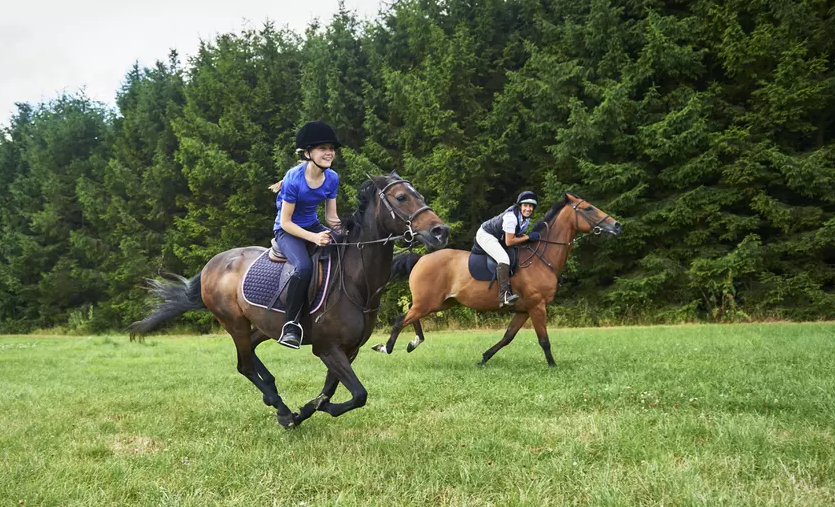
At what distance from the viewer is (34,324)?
3195cm

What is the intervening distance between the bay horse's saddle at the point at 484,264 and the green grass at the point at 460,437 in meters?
1.62

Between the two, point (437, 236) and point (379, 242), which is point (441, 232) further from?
point (379, 242)

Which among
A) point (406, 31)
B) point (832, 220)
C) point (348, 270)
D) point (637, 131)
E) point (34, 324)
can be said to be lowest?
point (34, 324)

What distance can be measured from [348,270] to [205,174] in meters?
21.9

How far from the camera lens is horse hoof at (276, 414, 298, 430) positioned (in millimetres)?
5227

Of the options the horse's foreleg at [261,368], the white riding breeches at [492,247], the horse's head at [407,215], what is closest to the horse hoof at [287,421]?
the horse's foreleg at [261,368]

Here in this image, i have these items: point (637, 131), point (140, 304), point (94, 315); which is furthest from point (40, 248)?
point (637, 131)

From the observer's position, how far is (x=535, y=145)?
20.0 meters

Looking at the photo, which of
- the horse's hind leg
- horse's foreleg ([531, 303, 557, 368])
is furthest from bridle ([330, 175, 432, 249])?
horse's foreleg ([531, 303, 557, 368])

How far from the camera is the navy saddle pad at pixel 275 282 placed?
5012mm

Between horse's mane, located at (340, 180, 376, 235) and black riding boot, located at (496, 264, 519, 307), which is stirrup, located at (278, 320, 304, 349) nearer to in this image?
horse's mane, located at (340, 180, 376, 235)

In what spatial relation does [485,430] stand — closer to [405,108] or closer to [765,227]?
[765,227]

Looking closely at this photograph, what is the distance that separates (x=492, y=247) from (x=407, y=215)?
16.0ft

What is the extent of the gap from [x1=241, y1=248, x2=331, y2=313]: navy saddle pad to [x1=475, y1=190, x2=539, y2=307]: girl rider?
14.9 feet
